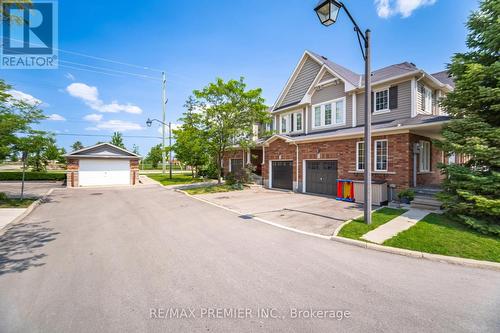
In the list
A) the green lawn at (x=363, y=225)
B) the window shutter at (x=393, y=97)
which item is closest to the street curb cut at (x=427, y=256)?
the green lawn at (x=363, y=225)

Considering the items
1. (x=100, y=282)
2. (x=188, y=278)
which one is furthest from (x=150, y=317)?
(x=100, y=282)

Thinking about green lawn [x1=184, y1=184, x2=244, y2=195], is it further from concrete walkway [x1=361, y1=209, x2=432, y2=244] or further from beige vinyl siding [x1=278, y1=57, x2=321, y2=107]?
concrete walkway [x1=361, y1=209, x2=432, y2=244]

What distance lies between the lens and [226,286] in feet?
11.8

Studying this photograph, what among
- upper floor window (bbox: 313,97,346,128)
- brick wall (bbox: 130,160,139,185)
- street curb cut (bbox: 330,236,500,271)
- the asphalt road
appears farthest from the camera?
brick wall (bbox: 130,160,139,185)

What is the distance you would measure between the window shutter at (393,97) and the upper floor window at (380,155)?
2.52 metres

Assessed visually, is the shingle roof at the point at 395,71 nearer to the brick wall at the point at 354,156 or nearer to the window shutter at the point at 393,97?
the window shutter at the point at 393,97

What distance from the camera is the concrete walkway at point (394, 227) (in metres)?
5.78

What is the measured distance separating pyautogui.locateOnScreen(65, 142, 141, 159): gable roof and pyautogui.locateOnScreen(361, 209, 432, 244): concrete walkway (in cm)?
2192

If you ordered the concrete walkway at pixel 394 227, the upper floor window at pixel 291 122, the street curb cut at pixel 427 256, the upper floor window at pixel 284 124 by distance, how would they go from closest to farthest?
1. the street curb cut at pixel 427 256
2. the concrete walkway at pixel 394 227
3. the upper floor window at pixel 291 122
4. the upper floor window at pixel 284 124

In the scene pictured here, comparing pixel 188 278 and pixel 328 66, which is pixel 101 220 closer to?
pixel 188 278

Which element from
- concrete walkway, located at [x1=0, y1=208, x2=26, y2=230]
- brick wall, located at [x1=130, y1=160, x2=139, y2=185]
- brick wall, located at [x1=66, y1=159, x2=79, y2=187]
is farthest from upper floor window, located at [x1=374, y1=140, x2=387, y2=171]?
brick wall, located at [x1=66, y1=159, x2=79, y2=187]

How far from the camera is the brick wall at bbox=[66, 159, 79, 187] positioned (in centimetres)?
1909

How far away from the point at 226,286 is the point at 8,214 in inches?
416

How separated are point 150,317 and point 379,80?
14586 mm
